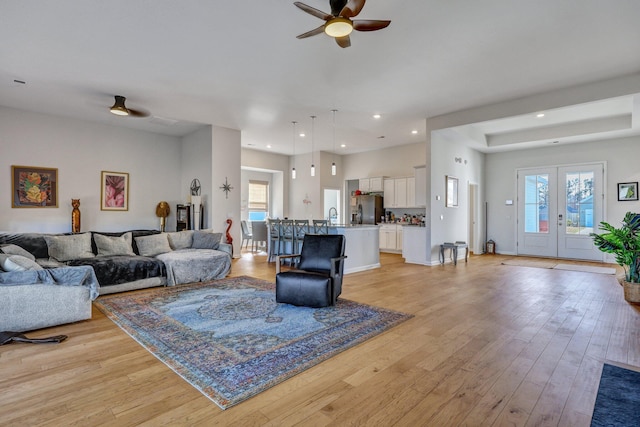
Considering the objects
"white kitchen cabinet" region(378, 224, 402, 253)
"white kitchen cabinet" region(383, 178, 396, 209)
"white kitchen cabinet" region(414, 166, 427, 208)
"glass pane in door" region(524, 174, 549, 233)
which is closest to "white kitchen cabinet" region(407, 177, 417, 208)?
"white kitchen cabinet" region(383, 178, 396, 209)

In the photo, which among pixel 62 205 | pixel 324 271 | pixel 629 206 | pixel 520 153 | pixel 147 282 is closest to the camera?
pixel 324 271

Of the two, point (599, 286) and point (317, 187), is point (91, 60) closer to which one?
point (317, 187)

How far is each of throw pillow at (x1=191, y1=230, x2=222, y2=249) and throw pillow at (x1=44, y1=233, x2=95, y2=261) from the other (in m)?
1.60

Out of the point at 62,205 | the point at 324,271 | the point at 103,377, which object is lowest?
the point at 103,377

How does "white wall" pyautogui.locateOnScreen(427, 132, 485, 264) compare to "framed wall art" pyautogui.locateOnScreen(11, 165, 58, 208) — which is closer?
"framed wall art" pyautogui.locateOnScreen(11, 165, 58, 208)

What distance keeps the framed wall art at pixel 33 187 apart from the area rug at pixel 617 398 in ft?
28.1

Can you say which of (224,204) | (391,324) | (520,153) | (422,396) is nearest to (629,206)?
(520,153)

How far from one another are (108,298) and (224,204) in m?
3.60

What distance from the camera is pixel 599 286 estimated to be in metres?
5.08

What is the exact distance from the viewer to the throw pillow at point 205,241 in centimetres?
605

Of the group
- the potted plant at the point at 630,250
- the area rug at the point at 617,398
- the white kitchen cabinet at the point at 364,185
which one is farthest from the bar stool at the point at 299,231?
the area rug at the point at 617,398

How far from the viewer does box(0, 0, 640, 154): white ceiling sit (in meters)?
3.24

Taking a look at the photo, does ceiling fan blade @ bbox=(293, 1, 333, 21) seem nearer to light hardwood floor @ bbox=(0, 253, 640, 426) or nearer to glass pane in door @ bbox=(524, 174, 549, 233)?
light hardwood floor @ bbox=(0, 253, 640, 426)

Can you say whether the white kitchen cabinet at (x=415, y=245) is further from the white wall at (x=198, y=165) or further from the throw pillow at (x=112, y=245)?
the throw pillow at (x=112, y=245)
